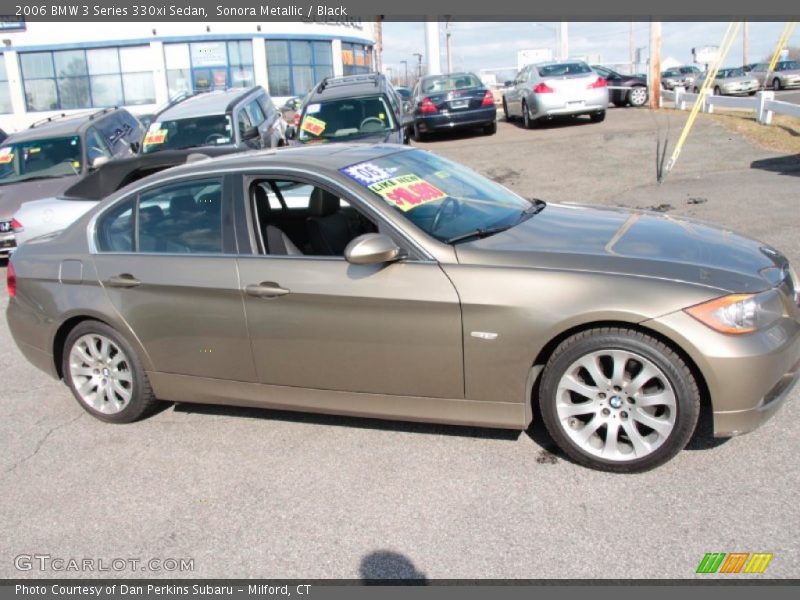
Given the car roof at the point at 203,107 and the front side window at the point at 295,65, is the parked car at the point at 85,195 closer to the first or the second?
the car roof at the point at 203,107

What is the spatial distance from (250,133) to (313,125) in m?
1.01

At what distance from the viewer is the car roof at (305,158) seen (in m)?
4.44

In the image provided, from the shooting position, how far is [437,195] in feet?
14.9

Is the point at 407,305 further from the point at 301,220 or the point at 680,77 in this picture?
→ the point at 680,77

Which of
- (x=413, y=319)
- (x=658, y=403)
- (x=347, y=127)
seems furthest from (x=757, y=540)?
(x=347, y=127)

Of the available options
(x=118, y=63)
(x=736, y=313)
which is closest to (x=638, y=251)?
(x=736, y=313)

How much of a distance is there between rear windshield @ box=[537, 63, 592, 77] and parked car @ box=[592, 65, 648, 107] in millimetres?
4153

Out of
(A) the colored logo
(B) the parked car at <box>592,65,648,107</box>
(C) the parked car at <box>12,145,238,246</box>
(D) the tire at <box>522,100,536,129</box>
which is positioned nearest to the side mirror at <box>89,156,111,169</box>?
(C) the parked car at <box>12,145,238,246</box>

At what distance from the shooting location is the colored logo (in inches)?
120

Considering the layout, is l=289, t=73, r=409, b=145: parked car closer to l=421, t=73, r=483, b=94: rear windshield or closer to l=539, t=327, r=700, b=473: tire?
l=421, t=73, r=483, b=94: rear windshield

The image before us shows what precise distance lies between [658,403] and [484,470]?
945 mm

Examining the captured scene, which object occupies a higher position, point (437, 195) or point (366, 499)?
point (437, 195)

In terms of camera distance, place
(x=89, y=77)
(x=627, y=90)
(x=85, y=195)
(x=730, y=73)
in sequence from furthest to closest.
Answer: (x=89, y=77)
(x=730, y=73)
(x=627, y=90)
(x=85, y=195)

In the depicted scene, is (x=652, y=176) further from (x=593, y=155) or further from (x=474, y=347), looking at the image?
(x=474, y=347)
